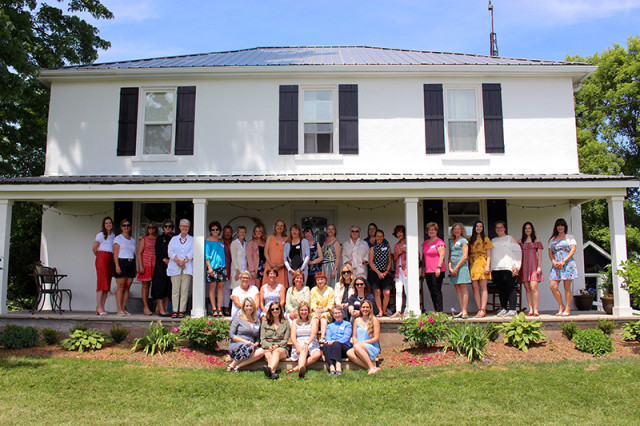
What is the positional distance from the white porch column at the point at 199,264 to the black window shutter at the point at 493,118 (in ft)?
19.3

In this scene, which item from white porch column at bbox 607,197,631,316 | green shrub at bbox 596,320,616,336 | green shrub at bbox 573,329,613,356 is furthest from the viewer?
white porch column at bbox 607,197,631,316

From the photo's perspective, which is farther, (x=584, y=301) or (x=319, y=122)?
(x=319, y=122)

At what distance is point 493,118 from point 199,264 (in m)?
6.59

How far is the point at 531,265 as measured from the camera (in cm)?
905

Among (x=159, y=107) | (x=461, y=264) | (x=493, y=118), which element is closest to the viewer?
(x=461, y=264)

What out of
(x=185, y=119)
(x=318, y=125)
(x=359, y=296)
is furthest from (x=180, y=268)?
(x=318, y=125)

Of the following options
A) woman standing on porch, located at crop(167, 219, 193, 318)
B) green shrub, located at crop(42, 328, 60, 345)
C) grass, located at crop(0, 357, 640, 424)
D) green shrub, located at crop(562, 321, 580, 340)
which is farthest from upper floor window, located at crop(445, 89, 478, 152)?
green shrub, located at crop(42, 328, 60, 345)

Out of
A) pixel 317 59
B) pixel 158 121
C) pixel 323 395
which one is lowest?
pixel 323 395

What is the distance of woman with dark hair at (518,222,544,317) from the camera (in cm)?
897

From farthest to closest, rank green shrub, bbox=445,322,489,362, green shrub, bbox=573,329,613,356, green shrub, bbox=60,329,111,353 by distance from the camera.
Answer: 1. green shrub, bbox=60,329,111,353
2. green shrub, bbox=573,329,613,356
3. green shrub, bbox=445,322,489,362

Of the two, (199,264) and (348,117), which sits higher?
(348,117)

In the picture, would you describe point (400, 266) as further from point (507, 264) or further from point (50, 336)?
point (50, 336)

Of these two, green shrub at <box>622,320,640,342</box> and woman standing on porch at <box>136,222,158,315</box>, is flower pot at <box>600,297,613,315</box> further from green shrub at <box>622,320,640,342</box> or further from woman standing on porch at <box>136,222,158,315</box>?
woman standing on porch at <box>136,222,158,315</box>

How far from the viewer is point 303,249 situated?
9.01 meters
